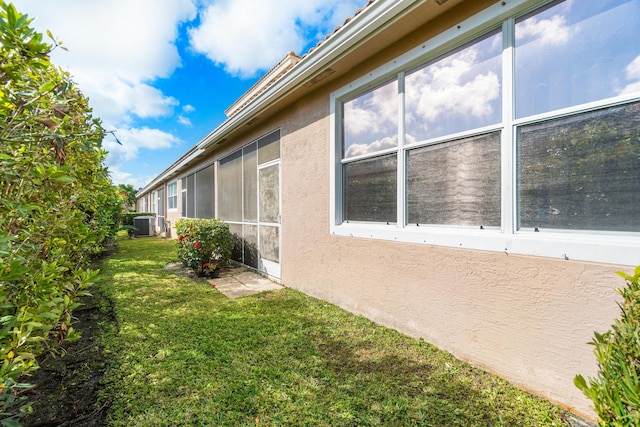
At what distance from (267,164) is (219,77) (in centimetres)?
1029

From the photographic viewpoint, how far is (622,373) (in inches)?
47.5

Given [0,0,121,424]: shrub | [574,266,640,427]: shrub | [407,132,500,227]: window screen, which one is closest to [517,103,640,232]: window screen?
[407,132,500,227]: window screen

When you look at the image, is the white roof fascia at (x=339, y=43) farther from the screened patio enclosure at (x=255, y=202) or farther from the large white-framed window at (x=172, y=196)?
the large white-framed window at (x=172, y=196)

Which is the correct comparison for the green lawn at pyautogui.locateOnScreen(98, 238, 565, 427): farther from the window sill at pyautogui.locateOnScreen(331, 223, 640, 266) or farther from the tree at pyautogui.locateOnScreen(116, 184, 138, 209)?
the tree at pyautogui.locateOnScreen(116, 184, 138, 209)

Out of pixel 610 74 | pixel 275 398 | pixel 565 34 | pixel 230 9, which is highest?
pixel 230 9

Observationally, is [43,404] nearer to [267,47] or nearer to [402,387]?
[402,387]

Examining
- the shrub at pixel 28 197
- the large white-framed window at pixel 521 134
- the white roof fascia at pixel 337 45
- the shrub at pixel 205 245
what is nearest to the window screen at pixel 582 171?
the large white-framed window at pixel 521 134

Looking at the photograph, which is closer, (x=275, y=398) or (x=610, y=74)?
(x=610, y=74)

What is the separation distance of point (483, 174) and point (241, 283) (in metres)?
4.76

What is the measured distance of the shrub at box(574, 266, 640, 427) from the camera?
1147 millimetres

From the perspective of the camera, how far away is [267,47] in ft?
28.7

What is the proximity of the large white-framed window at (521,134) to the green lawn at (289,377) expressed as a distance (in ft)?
3.83

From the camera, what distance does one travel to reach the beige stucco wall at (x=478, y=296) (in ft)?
6.45

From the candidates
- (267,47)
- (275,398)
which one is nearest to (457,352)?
(275,398)
